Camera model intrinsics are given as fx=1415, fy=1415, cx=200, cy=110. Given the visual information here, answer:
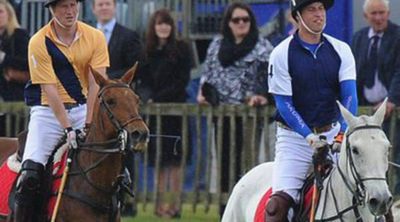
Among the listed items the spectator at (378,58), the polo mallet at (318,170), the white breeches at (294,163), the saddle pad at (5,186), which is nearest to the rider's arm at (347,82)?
the white breeches at (294,163)

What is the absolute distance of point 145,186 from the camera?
18547 millimetres

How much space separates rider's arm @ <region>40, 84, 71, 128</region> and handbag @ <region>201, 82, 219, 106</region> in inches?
216

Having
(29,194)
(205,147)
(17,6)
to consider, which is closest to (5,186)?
(29,194)

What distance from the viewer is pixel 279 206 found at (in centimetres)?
1120

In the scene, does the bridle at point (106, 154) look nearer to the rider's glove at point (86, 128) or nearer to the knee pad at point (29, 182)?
the rider's glove at point (86, 128)

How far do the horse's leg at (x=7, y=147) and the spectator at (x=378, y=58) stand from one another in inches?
188

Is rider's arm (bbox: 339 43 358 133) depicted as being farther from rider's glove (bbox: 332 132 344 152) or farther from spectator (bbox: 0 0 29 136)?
spectator (bbox: 0 0 29 136)

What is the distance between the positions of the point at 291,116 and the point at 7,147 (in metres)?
3.67

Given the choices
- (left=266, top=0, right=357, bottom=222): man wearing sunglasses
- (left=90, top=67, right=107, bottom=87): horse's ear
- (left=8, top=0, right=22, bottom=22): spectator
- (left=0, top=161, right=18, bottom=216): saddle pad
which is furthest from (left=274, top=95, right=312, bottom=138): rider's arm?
(left=8, top=0, right=22, bottom=22): spectator

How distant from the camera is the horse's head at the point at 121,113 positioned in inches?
446

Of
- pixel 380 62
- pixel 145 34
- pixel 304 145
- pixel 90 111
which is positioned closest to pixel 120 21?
pixel 145 34

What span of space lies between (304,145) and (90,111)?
2.11 m

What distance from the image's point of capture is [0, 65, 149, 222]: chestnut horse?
38.4ft

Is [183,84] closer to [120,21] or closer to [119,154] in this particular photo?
[120,21]
